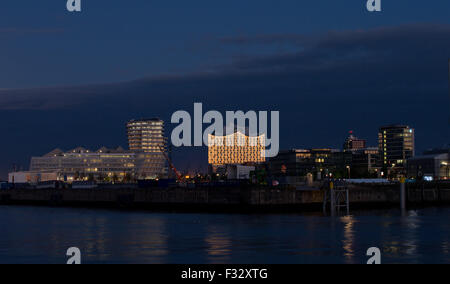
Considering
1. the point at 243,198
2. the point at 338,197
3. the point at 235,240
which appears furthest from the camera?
the point at 243,198

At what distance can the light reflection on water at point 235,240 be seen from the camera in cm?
5425

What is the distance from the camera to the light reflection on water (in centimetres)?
5425

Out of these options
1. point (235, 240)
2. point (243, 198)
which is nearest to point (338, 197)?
point (243, 198)

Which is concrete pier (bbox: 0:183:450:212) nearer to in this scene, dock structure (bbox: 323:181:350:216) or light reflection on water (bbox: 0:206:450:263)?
dock structure (bbox: 323:181:350:216)

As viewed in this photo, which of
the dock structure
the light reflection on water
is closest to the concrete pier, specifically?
the dock structure

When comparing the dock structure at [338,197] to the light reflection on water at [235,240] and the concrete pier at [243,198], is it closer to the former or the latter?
the concrete pier at [243,198]

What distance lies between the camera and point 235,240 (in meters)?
67.5

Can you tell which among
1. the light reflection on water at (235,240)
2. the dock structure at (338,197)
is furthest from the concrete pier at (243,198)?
the light reflection on water at (235,240)

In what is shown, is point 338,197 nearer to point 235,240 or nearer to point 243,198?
point 243,198

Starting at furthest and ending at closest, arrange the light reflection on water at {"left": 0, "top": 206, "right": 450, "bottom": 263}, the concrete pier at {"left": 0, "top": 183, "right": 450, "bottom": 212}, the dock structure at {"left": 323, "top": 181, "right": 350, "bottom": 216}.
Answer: the concrete pier at {"left": 0, "top": 183, "right": 450, "bottom": 212}, the dock structure at {"left": 323, "top": 181, "right": 350, "bottom": 216}, the light reflection on water at {"left": 0, "top": 206, "right": 450, "bottom": 263}

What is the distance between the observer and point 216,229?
3214 inches

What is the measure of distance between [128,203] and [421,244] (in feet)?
316
